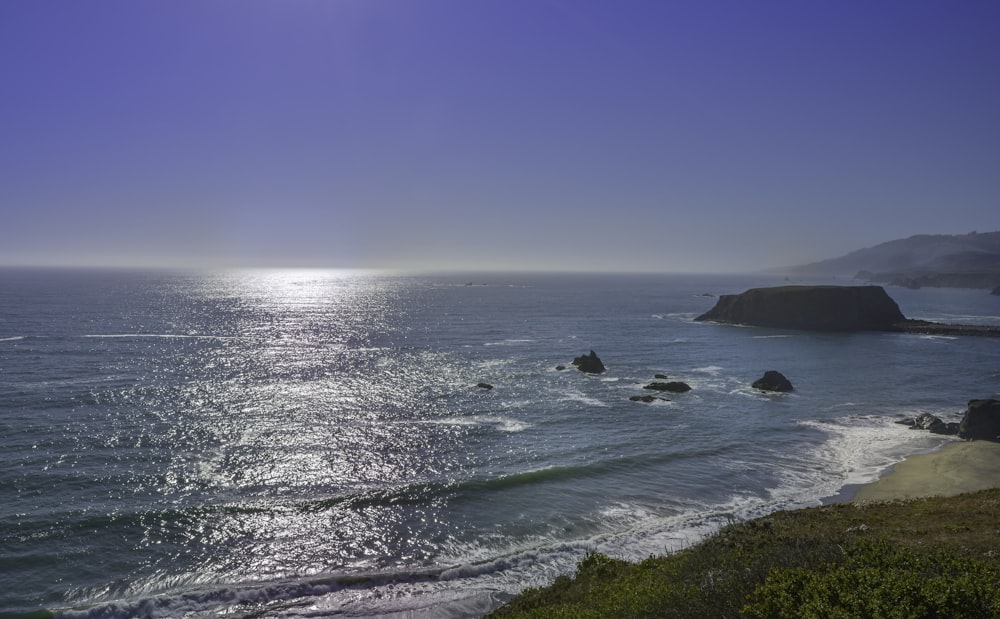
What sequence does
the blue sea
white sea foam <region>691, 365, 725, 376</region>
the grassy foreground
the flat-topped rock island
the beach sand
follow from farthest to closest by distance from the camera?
1. the flat-topped rock island
2. white sea foam <region>691, 365, 725, 376</region>
3. the beach sand
4. the blue sea
5. the grassy foreground

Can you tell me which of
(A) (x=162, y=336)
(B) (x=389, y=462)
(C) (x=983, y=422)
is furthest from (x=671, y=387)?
(A) (x=162, y=336)

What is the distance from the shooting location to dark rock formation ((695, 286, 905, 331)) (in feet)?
379

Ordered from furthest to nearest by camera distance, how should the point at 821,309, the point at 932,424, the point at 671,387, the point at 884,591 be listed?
the point at 821,309 → the point at 671,387 → the point at 932,424 → the point at 884,591

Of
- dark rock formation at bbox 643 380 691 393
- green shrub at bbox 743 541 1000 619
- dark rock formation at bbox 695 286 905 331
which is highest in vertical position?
dark rock formation at bbox 695 286 905 331

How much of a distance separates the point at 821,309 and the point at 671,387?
75.4 metres

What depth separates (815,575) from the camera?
13.6 metres

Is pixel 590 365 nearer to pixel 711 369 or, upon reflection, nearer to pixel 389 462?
pixel 711 369

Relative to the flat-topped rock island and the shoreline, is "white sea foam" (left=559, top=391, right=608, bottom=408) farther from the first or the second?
the flat-topped rock island

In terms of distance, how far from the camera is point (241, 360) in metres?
75.4

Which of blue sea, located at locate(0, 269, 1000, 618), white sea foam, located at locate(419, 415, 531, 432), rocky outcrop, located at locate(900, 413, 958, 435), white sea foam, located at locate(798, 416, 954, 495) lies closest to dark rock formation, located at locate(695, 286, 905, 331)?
blue sea, located at locate(0, 269, 1000, 618)

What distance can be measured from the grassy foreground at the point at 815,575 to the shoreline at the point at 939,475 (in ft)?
18.8

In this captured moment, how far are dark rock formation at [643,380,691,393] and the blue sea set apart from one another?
2.20 meters

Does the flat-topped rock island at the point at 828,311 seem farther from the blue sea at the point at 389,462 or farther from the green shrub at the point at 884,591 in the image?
the green shrub at the point at 884,591

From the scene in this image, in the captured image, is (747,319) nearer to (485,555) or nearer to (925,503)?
(925,503)
